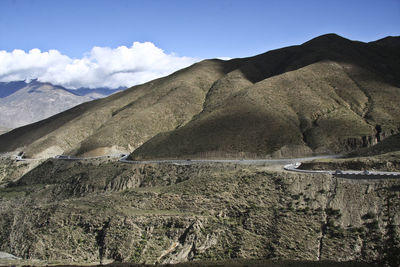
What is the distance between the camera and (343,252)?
149 feet

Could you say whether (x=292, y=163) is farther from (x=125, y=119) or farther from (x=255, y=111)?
(x=125, y=119)

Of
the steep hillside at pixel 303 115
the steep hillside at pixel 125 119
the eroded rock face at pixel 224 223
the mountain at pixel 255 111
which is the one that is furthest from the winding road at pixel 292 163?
the steep hillside at pixel 125 119

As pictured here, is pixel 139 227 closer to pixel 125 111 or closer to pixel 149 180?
pixel 149 180

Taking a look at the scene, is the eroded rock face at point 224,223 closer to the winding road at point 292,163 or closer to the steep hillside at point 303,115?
the winding road at point 292,163

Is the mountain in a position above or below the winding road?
above

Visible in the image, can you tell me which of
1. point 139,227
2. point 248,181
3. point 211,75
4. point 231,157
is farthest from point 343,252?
point 211,75

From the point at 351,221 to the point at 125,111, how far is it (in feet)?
337

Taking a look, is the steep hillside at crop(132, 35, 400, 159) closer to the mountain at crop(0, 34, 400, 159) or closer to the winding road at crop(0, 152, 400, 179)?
the mountain at crop(0, 34, 400, 159)

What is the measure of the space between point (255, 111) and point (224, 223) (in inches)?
1978

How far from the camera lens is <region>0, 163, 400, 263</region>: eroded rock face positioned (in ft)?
155

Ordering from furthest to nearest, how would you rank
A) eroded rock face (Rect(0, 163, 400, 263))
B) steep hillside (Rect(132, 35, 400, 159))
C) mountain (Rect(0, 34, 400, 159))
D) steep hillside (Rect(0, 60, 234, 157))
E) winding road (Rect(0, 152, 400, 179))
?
steep hillside (Rect(0, 60, 234, 157)) < mountain (Rect(0, 34, 400, 159)) < steep hillside (Rect(132, 35, 400, 159)) < winding road (Rect(0, 152, 400, 179)) < eroded rock face (Rect(0, 163, 400, 263))

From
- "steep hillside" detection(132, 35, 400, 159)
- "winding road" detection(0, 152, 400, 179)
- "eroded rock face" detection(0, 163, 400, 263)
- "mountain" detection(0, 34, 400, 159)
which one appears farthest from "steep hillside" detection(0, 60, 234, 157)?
"eroded rock face" detection(0, 163, 400, 263)

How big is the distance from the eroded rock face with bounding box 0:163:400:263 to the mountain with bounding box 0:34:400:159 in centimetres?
2614

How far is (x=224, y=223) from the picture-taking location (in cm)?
5250
